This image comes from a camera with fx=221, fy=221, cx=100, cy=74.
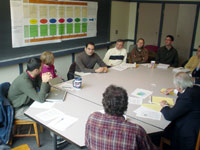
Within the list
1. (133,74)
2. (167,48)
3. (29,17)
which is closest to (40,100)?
(133,74)

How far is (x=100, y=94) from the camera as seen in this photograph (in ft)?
9.29

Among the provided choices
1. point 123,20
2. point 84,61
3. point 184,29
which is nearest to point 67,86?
point 84,61

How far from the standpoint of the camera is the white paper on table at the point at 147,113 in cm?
232

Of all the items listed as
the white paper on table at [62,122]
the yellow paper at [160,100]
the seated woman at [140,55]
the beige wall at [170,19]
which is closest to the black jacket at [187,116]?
the yellow paper at [160,100]

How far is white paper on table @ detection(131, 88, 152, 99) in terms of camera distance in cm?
284

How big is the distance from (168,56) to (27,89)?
3595mm

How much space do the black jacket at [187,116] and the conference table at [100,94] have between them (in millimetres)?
157

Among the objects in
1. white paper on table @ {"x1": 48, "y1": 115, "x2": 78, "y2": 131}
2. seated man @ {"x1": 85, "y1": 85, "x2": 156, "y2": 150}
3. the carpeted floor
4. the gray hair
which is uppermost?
the gray hair

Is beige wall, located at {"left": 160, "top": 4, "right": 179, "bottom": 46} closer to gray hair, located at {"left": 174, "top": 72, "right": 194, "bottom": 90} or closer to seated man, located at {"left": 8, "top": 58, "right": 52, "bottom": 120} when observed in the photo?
gray hair, located at {"left": 174, "top": 72, "right": 194, "bottom": 90}

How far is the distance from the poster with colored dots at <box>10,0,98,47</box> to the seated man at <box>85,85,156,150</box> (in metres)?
2.82

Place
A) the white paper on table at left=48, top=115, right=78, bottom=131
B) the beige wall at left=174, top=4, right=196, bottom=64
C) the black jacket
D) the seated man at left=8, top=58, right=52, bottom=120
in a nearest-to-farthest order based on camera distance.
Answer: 1. the white paper on table at left=48, top=115, right=78, bottom=131
2. the black jacket
3. the seated man at left=8, top=58, right=52, bottom=120
4. the beige wall at left=174, top=4, right=196, bottom=64

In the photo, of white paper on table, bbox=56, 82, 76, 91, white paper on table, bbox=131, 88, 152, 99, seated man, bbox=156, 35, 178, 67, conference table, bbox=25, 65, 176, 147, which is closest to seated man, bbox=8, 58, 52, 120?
conference table, bbox=25, 65, 176, 147

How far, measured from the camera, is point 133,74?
3744mm

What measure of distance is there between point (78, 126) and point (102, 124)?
0.59 m
